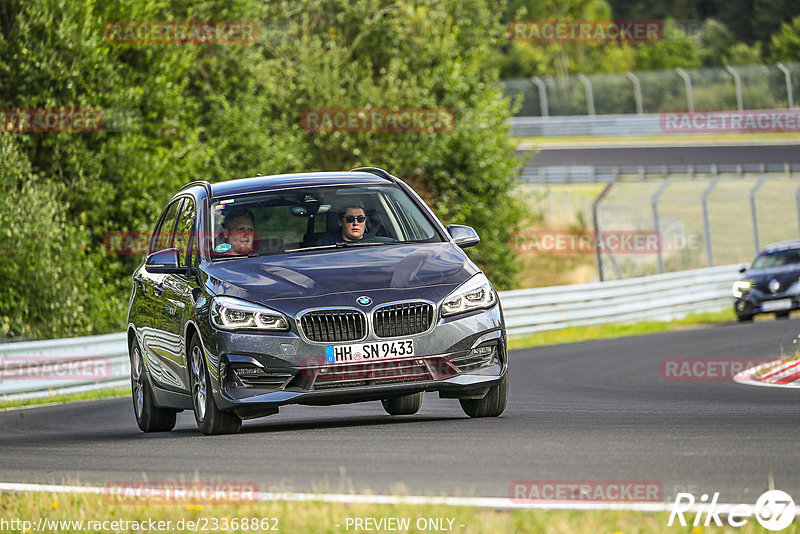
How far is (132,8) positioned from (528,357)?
482 inches

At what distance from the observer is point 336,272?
8883mm

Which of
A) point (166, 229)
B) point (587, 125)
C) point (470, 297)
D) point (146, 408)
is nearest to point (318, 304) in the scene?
point (470, 297)

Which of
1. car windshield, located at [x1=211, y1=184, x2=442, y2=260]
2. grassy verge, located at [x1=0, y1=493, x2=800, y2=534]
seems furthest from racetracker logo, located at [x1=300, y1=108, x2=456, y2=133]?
grassy verge, located at [x1=0, y1=493, x2=800, y2=534]

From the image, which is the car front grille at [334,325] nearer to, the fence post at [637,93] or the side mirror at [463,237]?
the side mirror at [463,237]

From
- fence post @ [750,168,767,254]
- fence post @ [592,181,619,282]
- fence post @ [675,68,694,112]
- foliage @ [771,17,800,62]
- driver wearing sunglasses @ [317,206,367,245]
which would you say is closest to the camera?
driver wearing sunglasses @ [317,206,367,245]

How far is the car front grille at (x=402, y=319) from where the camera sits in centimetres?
864

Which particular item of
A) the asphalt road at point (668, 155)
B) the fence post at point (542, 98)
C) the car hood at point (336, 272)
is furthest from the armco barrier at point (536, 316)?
the fence post at point (542, 98)

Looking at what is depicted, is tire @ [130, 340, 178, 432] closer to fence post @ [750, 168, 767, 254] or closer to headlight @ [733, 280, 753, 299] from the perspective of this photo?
headlight @ [733, 280, 753, 299]

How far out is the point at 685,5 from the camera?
116625 millimetres

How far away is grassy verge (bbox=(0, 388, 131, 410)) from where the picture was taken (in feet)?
56.3

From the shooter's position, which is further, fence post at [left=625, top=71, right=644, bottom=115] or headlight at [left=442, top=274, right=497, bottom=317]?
fence post at [left=625, top=71, right=644, bottom=115]

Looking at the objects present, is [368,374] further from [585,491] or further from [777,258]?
[777,258]

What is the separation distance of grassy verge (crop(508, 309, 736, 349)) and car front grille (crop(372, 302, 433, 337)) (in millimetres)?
15105

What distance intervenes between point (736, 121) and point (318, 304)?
47925 mm
